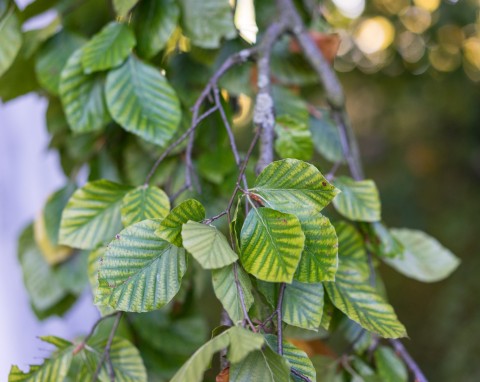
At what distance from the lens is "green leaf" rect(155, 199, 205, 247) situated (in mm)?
356

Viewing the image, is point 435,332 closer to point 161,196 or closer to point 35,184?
point 35,184

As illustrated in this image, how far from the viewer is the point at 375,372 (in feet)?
1.75

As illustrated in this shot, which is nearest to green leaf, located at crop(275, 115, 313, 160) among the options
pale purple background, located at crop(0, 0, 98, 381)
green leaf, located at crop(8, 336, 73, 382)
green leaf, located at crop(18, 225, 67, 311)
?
green leaf, located at crop(8, 336, 73, 382)

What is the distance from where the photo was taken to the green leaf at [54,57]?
594 mm

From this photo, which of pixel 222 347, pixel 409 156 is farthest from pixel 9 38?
pixel 409 156

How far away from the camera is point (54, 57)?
0.61 m

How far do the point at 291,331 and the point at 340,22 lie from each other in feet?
3.85

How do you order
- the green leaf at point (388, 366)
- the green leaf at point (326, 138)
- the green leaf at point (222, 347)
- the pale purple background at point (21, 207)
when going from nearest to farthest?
1. the green leaf at point (222, 347)
2. the green leaf at point (388, 366)
3. the green leaf at point (326, 138)
4. the pale purple background at point (21, 207)

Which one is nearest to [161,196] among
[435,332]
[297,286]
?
[297,286]

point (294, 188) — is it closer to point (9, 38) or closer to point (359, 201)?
point (359, 201)

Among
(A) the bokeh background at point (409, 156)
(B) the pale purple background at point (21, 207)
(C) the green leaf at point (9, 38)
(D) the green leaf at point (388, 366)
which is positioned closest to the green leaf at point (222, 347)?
(D) the green leaf at point (388, 366)

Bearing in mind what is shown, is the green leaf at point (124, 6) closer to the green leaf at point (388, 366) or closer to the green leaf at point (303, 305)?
the green leaf at point (303, 305)

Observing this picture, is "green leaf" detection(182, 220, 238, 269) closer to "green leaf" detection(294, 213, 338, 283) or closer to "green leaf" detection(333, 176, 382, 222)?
"green leaf" detection(294, 213, 338, 283)

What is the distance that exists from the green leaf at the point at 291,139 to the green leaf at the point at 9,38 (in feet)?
0.96
